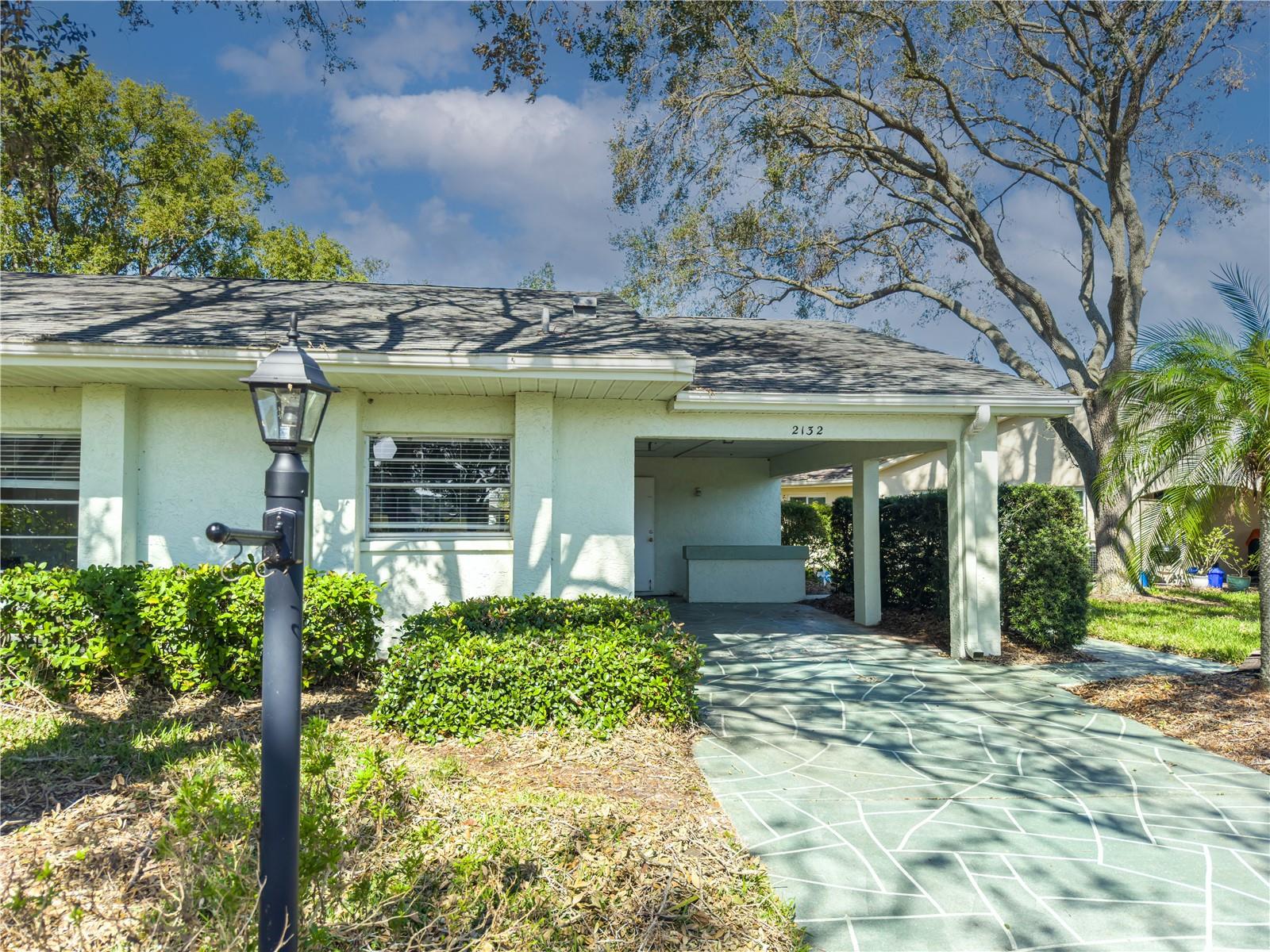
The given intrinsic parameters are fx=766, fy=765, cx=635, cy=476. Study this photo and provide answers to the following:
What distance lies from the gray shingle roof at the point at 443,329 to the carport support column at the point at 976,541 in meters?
0.77

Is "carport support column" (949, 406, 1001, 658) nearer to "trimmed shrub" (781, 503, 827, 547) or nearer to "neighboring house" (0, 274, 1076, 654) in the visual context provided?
"neighboring house" (0, 274, 1076, 654)

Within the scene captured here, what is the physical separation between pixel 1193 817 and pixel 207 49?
499 inches

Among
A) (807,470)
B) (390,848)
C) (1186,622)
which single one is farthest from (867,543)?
(390,848)

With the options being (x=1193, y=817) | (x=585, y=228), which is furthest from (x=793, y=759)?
(x=585, y=228)

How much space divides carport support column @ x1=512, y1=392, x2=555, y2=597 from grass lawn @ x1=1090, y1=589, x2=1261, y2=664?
8.38 meters

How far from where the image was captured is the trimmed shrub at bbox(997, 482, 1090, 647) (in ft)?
31.3

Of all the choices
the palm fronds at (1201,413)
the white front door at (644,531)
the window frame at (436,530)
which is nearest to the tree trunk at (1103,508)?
the palm fronds at (1201,413)

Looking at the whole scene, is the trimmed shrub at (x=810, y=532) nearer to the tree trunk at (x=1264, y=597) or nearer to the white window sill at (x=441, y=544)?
the tree trunk at (x=1264, y=597)

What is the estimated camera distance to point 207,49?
9.74 metres

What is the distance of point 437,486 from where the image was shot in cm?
811

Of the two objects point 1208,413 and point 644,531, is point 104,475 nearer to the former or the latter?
point 644,531

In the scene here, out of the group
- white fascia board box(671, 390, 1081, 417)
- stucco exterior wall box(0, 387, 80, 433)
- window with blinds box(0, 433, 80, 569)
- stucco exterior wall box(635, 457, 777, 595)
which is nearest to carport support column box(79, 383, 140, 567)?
stucco exterior wall box(0, 387, 80, 433)

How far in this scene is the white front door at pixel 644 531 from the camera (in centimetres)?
1546

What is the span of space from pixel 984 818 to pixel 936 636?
644 cm
